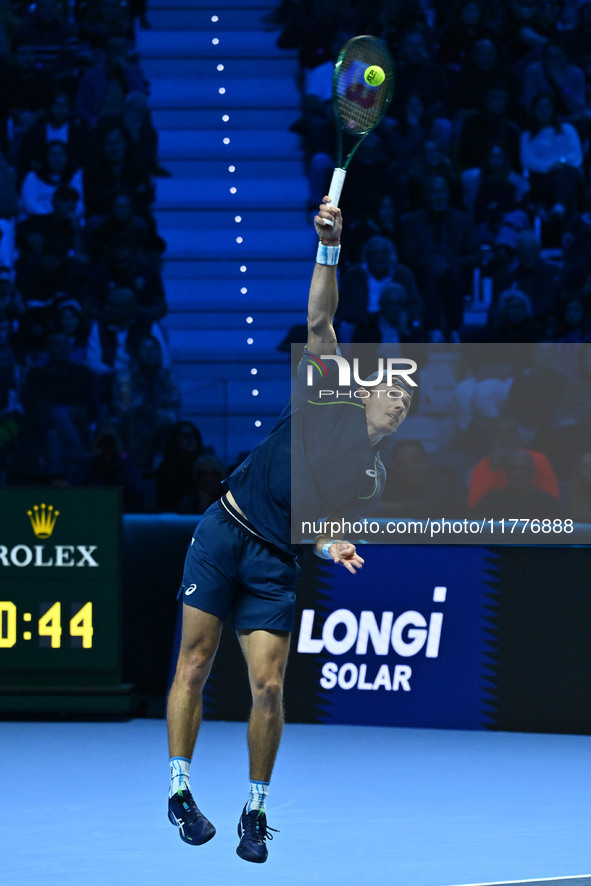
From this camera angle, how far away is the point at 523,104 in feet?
40.1

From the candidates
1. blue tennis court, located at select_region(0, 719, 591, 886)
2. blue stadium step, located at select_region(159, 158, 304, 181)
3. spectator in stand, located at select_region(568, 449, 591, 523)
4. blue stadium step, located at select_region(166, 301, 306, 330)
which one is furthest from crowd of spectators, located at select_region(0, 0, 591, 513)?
blue tennis court, located at select_region(0, 719, 591, 886)

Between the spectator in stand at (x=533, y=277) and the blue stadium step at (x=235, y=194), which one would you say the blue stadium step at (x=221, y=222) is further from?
the spectator in stand at (x=533, y=277)

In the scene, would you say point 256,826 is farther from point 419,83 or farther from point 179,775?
point 419,83

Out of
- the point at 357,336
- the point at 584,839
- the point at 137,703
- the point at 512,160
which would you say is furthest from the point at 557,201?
the point at 584,839

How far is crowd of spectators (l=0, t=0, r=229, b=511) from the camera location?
10.6m

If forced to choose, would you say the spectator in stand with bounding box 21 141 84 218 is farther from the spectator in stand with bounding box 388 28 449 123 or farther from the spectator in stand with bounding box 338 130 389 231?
the spectator in stand with bounding box 388 28 449 123

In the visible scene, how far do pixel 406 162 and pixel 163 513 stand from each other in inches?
198

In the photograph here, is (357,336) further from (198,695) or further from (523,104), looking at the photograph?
(198,695)

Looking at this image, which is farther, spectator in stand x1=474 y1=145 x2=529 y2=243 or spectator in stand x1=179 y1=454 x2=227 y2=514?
spectator in stand x1=474 y1=145 x2=529 y2=243

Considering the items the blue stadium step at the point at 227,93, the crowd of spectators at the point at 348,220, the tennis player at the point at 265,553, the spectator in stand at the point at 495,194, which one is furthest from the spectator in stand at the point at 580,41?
the tennis player at the point at 265,553

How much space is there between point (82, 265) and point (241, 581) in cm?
730

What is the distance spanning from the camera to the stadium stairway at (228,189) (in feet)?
40.1

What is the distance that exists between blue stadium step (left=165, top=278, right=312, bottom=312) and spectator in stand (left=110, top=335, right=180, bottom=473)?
53.1 inches

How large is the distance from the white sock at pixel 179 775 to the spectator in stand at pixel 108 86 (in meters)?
8.63
